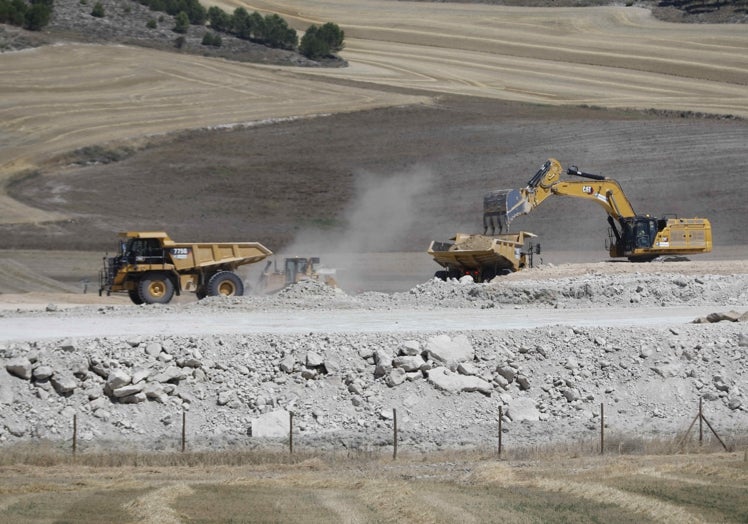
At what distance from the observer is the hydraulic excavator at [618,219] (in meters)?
43.4

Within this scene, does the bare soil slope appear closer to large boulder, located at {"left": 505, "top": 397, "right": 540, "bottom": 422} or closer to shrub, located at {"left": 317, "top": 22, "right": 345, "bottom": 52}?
shrub, located at {"left": 317, "top": 22, "right": 345, "bottom": 52}

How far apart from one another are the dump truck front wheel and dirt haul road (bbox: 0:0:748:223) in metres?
25.5

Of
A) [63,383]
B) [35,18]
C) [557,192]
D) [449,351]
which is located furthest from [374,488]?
[35,18]

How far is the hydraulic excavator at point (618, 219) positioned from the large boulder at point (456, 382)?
18.4 m

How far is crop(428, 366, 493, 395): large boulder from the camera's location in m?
24.9

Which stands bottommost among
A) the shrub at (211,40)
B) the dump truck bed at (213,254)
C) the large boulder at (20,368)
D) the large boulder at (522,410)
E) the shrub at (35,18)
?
the large boulder at (522,410)

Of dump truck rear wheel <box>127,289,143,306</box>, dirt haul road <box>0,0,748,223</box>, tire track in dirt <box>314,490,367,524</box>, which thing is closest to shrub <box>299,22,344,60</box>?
dirt haul road <box>0,0,748,223</box>

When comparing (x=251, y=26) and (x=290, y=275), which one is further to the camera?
(x=251, y=26)

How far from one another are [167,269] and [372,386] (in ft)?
48.0

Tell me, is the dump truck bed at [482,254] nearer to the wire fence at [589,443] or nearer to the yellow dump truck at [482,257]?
the yellow dump truck at [482,257]

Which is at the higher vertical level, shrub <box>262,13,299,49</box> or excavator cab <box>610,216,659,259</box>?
shrub <box>262,13,299,49</box>

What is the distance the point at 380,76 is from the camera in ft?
304

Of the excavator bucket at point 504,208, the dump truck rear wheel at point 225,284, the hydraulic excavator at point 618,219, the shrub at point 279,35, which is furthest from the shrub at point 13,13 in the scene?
the dump truck rear wheel at point 225,284

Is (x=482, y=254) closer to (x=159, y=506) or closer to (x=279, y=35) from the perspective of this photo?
(x=159, y=506)
